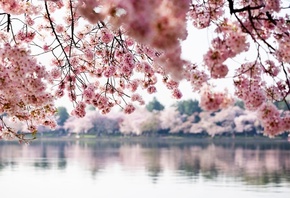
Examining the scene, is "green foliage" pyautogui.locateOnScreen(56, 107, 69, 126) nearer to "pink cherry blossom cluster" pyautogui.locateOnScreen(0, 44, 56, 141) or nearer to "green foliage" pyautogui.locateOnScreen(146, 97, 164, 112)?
"green foliage" pyautogui.locateOnScreen(146, 97, 164, 112)

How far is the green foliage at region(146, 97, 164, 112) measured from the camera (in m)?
92.0

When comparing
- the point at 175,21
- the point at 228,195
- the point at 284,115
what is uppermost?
the point at 175,21

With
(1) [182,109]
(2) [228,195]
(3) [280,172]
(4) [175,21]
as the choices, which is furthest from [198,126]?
(4) [175,21]

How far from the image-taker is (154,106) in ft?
302

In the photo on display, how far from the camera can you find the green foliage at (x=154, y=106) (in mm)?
92000

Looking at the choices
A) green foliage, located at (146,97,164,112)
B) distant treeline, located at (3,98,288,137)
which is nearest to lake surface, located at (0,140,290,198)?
distant treeline, located at (3,98,288,137)

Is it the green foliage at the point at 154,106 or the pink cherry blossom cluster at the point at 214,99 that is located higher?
the green foliage at the point at 154,106

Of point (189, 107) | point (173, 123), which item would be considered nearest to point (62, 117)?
point (173, 123)

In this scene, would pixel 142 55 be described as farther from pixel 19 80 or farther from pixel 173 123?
pixel 173 123

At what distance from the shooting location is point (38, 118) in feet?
21.3

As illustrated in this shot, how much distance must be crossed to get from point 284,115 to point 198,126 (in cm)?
7470

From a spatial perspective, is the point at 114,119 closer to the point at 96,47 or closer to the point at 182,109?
the point at 182,109

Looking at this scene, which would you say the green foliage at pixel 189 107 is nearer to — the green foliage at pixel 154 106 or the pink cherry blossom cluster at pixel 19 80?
the green foliage at pixel 154 106

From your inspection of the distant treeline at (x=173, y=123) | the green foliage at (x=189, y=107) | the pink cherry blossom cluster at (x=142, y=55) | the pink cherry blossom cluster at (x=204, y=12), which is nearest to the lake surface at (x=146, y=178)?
the pink cherry blossom cluster at (x=142, y=55)
